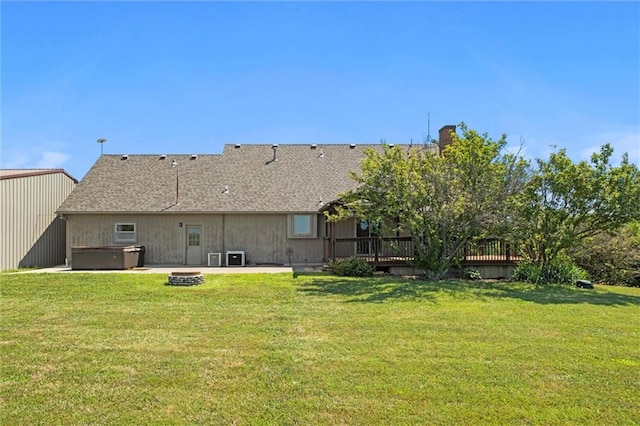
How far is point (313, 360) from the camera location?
581cm

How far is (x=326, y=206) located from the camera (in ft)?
57.9

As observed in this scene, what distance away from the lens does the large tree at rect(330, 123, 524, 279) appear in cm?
1406

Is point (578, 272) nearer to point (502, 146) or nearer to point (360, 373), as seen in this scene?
point (502, 146)

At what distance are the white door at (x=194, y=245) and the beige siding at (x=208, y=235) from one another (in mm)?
173

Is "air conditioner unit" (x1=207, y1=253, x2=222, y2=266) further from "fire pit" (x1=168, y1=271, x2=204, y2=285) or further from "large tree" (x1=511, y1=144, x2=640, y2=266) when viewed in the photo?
"large tree" (x1=511, y1=144, x2=640, y2=266)

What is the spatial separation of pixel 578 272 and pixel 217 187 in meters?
14.9

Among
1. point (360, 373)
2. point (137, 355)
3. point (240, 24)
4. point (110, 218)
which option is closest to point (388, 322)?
point (360, 373)

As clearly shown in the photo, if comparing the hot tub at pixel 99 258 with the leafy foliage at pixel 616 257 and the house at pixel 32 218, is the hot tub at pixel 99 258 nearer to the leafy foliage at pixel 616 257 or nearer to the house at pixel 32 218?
the house at pixel 32 218

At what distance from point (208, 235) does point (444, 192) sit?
10.4 meters

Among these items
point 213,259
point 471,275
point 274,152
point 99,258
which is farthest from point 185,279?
point 274,152

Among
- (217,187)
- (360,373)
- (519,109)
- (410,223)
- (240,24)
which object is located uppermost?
(240,24)

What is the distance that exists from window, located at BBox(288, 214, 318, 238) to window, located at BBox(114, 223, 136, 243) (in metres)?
6.80

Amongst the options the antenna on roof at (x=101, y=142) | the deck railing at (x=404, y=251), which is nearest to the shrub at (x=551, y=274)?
the deck railing at (x=404, y=251)

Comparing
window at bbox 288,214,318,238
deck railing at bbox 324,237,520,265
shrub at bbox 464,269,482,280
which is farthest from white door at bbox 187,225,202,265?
shrub at bbox 464,269,482,280
